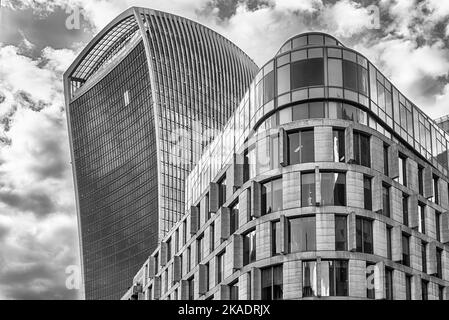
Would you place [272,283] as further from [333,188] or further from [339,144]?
[339,144]

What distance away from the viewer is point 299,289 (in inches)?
2662

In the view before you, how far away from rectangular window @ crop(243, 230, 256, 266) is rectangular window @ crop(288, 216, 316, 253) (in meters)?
4.61

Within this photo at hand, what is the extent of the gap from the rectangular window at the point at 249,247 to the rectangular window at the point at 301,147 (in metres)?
7.78

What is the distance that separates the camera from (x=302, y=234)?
69.5 meters

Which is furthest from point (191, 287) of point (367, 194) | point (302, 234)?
point (367, 194)

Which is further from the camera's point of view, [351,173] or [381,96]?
[381,96]

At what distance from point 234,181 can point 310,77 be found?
12437 millimetres

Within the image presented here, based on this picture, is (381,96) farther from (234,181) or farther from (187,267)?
(187,267)

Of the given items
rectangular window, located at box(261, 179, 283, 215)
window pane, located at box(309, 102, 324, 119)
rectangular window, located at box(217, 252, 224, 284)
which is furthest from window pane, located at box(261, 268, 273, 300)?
window pane, located at box(309, 102, 324, 119)

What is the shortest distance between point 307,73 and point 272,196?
Result: 11.8m

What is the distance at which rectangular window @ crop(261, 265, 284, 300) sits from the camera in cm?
6919
